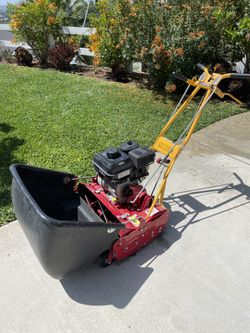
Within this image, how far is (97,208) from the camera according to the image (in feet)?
10.4

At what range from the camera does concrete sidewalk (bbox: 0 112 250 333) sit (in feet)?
7.73

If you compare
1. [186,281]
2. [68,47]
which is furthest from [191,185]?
[68,47]

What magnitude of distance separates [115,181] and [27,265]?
1.03m

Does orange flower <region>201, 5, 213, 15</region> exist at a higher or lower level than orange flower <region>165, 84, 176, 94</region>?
higher

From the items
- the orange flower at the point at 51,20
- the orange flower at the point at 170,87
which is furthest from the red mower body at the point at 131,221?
the orange flower at the point at 51,20

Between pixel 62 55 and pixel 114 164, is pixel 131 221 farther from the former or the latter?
pixel 62 55

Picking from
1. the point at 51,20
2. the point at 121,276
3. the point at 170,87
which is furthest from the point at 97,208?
the point at 51,20

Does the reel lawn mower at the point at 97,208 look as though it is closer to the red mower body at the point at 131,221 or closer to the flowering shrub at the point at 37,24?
the red mower body at the point at 131,221

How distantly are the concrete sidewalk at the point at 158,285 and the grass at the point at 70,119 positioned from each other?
3.10 feet

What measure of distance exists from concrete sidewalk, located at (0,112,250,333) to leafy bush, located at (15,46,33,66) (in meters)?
7.30

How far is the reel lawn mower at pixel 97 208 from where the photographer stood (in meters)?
2.22

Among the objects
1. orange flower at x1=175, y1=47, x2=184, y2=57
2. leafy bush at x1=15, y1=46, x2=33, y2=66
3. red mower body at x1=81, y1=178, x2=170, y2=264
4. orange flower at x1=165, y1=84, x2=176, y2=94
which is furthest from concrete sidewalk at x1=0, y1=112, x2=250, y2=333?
leafy bush at x1=15, y1=46, x2=33, y2=66

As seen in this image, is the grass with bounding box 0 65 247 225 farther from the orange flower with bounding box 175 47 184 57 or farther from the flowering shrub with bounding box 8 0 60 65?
the flowering shrub with bounding box 8 0 60 65

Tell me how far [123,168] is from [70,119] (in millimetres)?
3051
